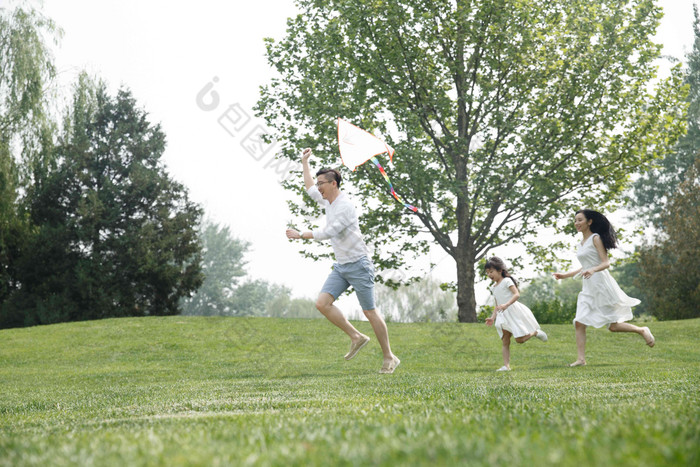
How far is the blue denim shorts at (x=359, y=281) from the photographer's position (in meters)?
7.70

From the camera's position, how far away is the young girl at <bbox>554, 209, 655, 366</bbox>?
9.53 meters

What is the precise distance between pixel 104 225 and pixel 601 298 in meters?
29.1

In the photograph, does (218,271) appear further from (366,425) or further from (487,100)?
(366,425)

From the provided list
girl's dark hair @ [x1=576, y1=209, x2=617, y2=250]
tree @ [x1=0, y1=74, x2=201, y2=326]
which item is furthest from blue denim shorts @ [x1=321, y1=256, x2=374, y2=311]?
tree @ [x1=0, y1=74, x2=201, y2=326]

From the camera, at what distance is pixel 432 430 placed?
2.53 m

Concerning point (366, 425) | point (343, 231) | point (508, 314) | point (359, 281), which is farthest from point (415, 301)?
point (366, 425)

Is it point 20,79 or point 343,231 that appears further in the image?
point 20,79

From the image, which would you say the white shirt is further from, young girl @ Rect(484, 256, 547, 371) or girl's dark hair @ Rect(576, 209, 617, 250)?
girl's dark hair @ Rect(576, 209, 617, 250)

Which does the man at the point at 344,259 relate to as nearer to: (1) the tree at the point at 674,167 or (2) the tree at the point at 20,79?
(2) the tree at the point at 20,79

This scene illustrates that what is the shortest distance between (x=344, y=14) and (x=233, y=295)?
52.6 metres

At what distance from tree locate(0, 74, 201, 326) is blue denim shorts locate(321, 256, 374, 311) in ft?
81.3

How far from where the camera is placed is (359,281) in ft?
25.3

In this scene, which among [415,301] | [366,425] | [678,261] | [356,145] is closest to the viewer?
[366,425]

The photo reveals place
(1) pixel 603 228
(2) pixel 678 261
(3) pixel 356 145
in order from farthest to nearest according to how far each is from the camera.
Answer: (2) pixel 678 261 → (3) pixel 356 145 → (1) pixel 603 228
